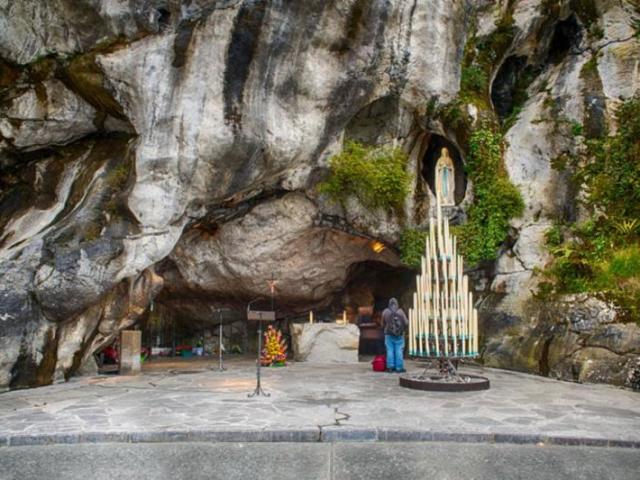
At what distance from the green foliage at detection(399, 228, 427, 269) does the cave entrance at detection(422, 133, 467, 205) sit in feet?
4.36

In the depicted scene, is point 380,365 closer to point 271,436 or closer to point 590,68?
point 271,436

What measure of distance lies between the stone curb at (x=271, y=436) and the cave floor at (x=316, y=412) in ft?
0.03

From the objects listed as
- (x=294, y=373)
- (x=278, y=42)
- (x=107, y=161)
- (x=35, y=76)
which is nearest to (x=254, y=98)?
(x=278, y=42)

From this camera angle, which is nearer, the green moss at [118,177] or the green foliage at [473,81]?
the green moss at [118,177]

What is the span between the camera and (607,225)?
12.5 meters

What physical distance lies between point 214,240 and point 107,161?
4117 millimetres

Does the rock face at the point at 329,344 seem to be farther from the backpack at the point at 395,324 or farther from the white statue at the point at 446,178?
the white statue at the point at 446,178

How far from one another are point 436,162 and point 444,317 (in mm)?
6940

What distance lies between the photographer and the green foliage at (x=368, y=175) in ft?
46.4

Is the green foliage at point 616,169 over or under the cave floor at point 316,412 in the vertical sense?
over

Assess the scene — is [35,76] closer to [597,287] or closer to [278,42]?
[278,42]

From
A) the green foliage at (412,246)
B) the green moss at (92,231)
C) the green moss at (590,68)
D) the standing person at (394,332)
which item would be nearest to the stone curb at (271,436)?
the green moss at (92,231)

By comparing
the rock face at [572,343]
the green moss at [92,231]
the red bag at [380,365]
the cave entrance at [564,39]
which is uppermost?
the cave entrance at [564,39]

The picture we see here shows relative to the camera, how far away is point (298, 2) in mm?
12305
